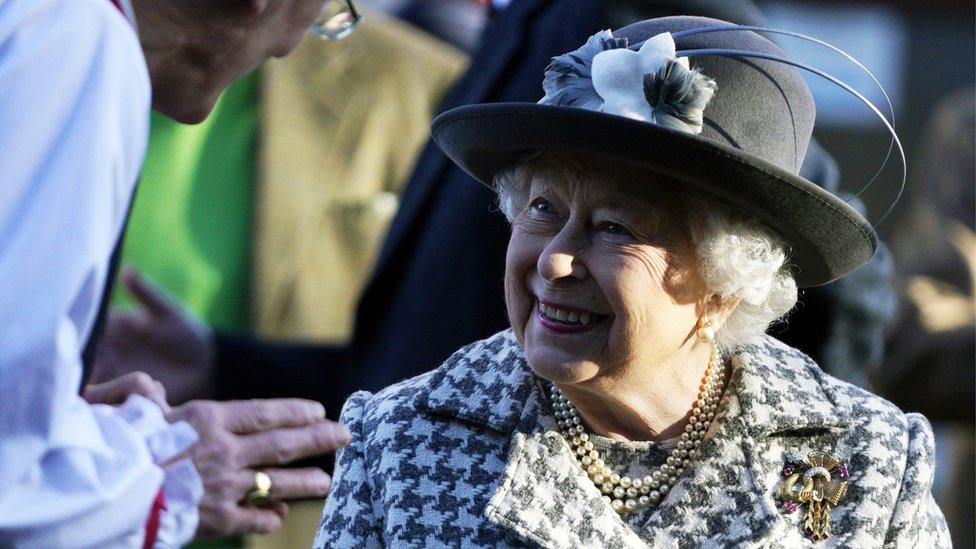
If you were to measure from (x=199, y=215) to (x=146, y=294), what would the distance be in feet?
2.15

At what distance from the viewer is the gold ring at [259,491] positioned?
2625 millimetres

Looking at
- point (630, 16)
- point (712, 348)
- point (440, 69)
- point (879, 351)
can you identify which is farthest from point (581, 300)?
point (440, 69)

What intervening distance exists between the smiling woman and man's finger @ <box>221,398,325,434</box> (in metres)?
0.36

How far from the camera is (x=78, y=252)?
214cm

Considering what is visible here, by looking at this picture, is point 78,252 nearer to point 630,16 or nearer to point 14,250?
point 14,250

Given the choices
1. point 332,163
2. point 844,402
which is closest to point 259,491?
point 844,402

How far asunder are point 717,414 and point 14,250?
1572 millimetres

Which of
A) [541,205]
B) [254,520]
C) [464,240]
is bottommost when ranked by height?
[464,240]

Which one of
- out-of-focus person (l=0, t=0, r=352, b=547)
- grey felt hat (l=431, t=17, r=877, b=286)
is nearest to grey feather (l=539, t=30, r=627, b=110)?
grey felt hat (l=431, t=17, r=877, b=286)

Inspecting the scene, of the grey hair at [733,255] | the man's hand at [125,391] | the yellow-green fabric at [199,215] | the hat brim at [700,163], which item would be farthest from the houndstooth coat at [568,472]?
the yellow-green fabric at [199,215]

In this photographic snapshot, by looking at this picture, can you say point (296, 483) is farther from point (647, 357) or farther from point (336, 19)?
point (336, 19)

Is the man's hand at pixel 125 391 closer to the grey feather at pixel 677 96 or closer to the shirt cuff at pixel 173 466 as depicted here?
the shirt cuff at pixel 173 466

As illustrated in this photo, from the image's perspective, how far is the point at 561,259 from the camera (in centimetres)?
288

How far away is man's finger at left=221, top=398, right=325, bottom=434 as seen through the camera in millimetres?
2639
